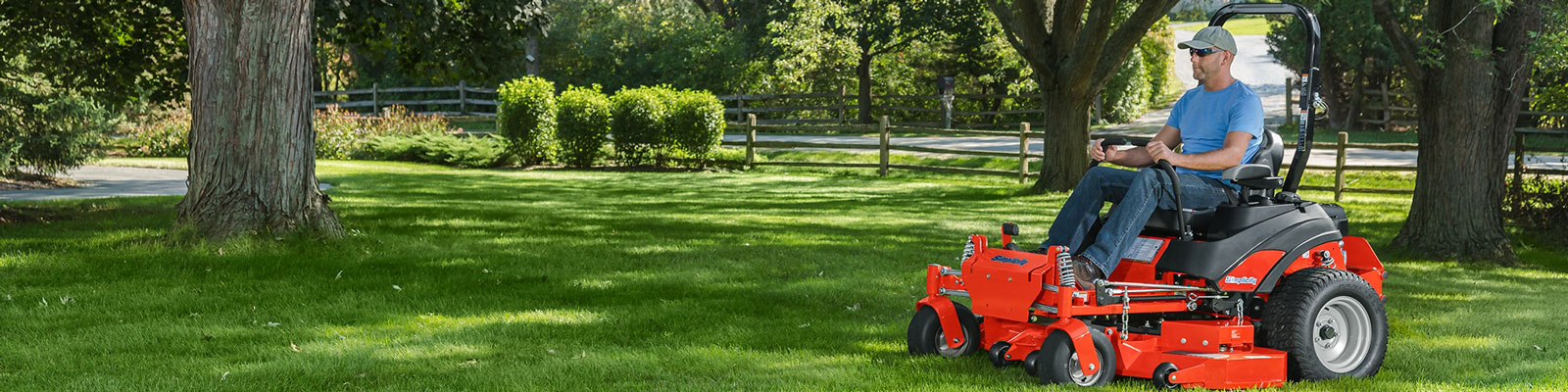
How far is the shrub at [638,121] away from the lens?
2025 centimetres

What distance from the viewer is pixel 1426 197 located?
10.6 meters

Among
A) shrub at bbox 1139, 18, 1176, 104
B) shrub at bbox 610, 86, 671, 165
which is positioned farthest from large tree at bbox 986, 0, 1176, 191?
shrub at bbox 1139, 18, 1176, 104

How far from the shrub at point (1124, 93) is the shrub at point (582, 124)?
1502 centimetres

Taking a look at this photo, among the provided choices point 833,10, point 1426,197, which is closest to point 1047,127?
point 1426,197

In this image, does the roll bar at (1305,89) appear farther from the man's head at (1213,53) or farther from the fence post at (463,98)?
the fence post at (463,98)

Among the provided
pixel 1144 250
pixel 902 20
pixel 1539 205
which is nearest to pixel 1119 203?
pixel 1144 250

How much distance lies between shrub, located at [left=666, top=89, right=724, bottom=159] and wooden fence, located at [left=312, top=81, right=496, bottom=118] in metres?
17.4

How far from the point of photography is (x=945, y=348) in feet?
18.1

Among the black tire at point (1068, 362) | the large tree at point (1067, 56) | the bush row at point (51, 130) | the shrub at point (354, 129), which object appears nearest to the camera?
the black tire at point (1068, 362)

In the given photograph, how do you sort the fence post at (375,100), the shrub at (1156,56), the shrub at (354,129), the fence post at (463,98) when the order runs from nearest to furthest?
the shrub at (354,129) → the shrub at (1156,56) → the fence post at (375,100) → the fence post at (463,98)

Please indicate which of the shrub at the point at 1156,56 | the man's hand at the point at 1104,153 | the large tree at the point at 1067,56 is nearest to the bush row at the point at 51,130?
the large tree at the point at 1067,56

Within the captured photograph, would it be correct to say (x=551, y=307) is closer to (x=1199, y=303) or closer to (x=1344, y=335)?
(x=1199, y=303)

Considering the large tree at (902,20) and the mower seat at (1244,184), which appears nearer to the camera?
the mower seat at (1244,184)

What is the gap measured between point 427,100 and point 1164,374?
3533 cm
